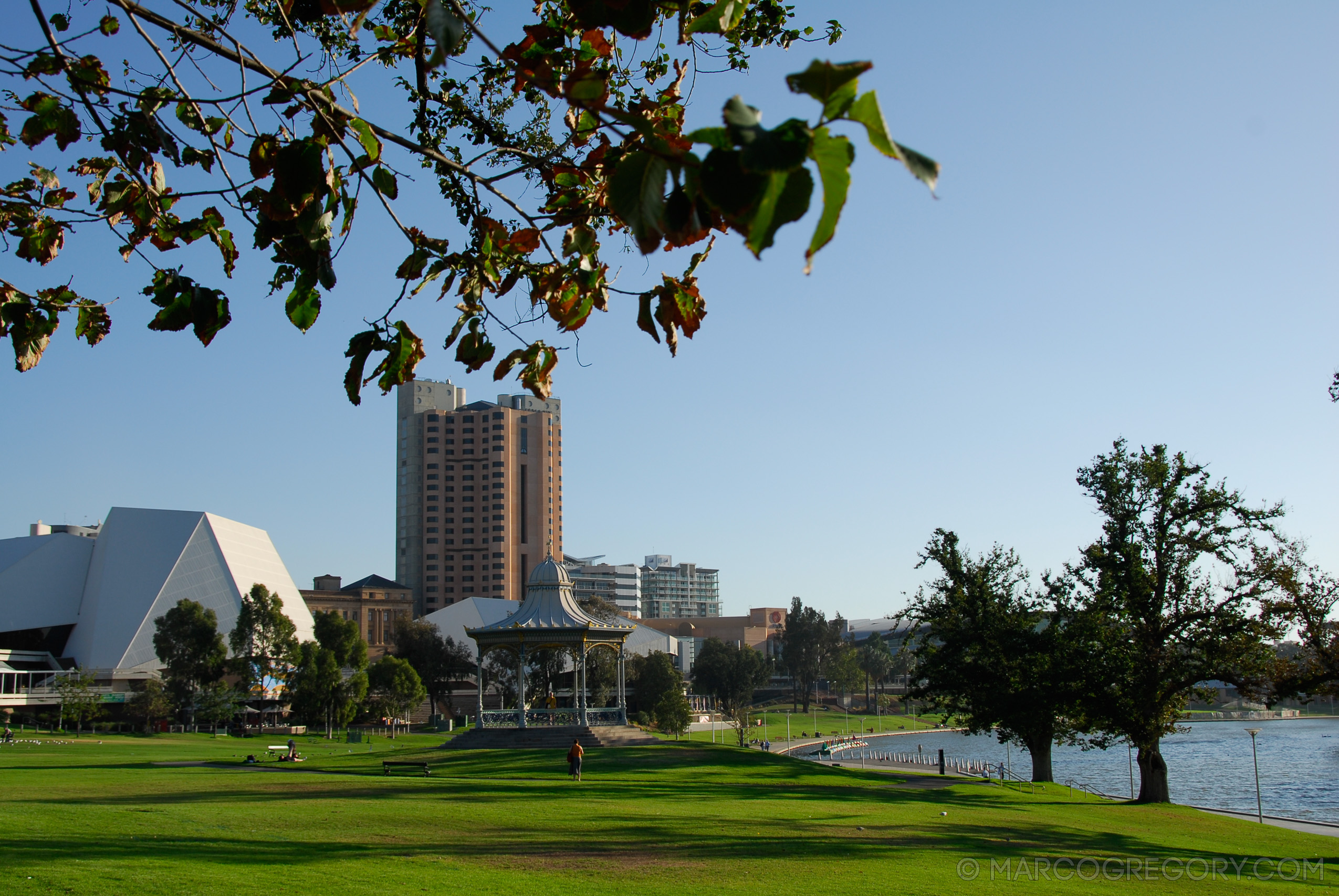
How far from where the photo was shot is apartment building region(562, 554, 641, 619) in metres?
148

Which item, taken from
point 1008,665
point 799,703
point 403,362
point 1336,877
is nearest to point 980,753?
point 799,703

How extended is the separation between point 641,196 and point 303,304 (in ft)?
6.60

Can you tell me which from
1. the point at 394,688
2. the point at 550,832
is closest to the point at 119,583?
the point at 394,688

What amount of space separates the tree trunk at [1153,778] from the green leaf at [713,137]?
28.2 meters

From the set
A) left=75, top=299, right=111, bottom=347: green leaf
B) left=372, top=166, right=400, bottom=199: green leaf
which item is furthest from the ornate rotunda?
left=372, top=166, right=400, bottom=199: green leaf

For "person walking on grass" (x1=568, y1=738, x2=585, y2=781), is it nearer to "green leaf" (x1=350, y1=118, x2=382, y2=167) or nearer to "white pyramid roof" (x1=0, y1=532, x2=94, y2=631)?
"green leaf" (x1=350, y1=118, x2=382, y2=167)

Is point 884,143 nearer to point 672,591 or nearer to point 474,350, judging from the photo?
point 474,350

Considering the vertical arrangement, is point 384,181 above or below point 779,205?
above

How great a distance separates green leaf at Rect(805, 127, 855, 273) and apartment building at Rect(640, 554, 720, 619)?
18969cm

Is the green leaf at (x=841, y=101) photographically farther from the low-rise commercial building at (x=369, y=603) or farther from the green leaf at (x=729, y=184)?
the low-rise commercial building at (x=369, y=603)

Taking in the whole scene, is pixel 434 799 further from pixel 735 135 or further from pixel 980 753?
pixel 980 753

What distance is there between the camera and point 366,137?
348 centimetres

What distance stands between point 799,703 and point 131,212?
103 m

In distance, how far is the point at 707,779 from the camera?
2322cm
